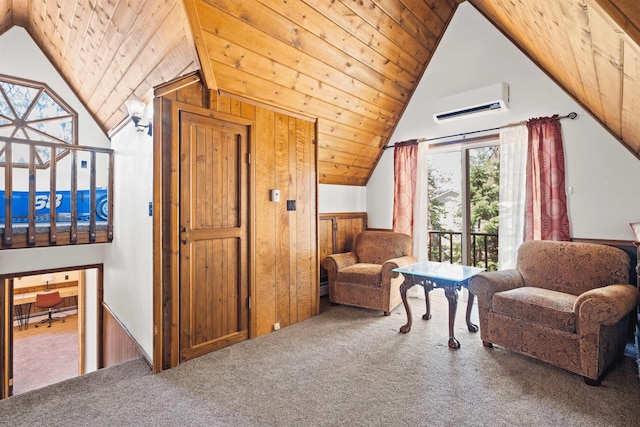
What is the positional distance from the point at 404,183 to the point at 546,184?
5.23ft

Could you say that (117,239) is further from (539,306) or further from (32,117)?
(539,306)

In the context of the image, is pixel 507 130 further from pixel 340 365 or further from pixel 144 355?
pixel 144 355

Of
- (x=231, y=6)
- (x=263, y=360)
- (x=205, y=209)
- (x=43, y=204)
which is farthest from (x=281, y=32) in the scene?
(x=43, y=204)

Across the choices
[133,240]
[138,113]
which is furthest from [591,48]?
[133,240]

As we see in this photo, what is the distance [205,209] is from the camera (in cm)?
265

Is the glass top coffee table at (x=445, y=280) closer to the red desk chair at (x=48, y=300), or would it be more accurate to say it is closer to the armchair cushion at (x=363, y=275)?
the armchair cushion at (x=363, y=275)

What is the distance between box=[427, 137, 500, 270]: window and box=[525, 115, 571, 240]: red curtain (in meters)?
0.49

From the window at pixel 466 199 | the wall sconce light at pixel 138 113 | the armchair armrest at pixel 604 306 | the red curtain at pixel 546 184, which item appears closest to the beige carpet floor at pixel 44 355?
the wall sconce light at pixel 138 113

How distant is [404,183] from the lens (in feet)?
14.2

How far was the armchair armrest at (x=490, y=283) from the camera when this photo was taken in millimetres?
2693

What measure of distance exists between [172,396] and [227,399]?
378 millimetres

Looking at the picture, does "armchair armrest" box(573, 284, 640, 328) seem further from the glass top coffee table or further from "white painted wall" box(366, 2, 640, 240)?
"white painted wall" box(366, 2, 640, 240)

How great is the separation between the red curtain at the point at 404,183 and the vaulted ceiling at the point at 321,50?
0.46m

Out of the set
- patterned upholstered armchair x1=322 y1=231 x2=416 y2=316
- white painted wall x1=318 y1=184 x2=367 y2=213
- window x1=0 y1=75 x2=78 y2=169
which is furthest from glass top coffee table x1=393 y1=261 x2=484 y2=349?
window x1=0 y1=75 x2=78 y2=169
